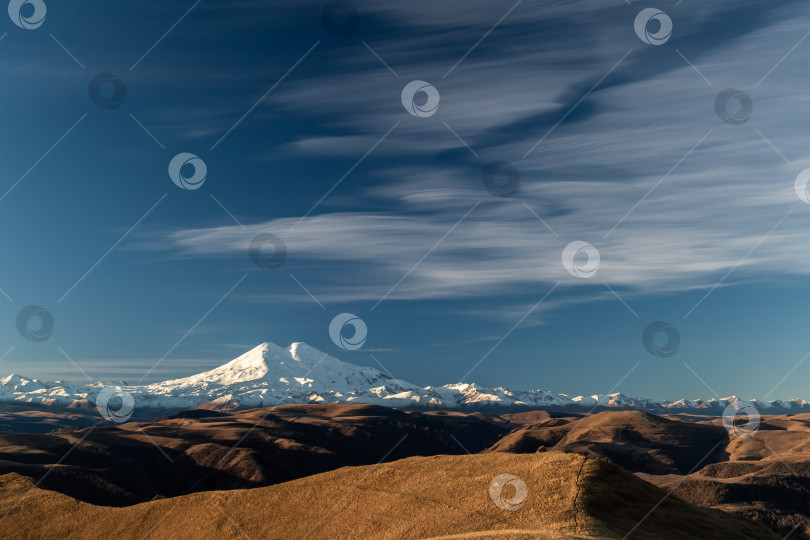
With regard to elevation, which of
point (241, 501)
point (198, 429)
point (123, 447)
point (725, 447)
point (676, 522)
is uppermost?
point (198, 429)

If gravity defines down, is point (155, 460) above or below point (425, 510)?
above

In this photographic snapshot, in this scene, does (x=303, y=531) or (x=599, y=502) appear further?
(x=303, y=531)

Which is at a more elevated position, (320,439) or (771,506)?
(320,439)

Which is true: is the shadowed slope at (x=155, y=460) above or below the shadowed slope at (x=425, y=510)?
above

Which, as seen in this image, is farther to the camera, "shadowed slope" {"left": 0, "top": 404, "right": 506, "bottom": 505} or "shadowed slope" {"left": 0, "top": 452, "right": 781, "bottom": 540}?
"shadowed slope" {"left": 0, "top": 404, "right": 506, "bottom": 505}

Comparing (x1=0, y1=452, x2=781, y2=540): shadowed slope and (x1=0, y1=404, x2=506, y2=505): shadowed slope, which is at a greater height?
(x1=0, y1=404, x2=506, y2=505): shadowed slope

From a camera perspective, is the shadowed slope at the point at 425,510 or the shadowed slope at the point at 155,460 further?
the shadowed slope at the point at 155,460

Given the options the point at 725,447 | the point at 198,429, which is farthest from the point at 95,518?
the point at 725,447

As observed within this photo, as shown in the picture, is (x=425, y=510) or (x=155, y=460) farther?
(x=155, y=460)

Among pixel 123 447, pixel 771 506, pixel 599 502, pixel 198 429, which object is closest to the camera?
pixel 599 502

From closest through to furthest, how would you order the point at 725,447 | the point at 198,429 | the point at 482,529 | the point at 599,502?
the point at 482,529
the point at 599,502
the point at 198,429
the point at 725,447

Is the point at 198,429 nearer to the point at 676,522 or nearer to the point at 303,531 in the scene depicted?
the point at 303,531
